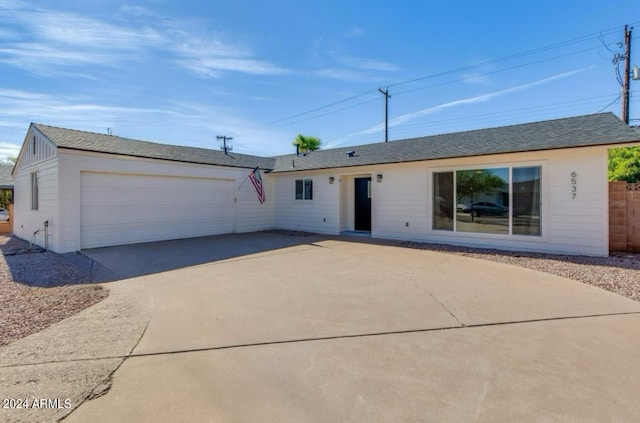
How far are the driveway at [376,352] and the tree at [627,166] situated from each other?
15114 mm

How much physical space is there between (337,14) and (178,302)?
1001 cm

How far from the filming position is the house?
805cm

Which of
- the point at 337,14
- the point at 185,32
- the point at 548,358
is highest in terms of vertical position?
the point at 337,14

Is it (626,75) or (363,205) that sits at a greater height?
(626,75)

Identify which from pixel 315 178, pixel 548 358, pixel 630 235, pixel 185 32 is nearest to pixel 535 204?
pixel 630 235

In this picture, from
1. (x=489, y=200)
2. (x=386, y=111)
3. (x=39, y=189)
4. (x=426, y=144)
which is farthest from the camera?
(x=386, y=111)

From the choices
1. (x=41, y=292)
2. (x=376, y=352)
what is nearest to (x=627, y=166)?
(x=376, y=352)

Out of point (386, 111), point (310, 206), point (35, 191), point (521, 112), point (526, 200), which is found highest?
point (386, 111)

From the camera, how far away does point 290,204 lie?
47.3 feet

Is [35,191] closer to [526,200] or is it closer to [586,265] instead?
[526,200]

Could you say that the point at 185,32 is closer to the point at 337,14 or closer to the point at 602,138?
the point at 337,14

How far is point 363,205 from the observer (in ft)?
42.1

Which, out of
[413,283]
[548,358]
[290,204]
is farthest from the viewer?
[290,204]

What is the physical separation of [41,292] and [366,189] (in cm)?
1031
